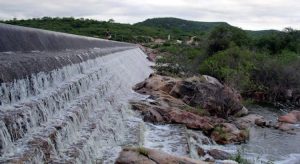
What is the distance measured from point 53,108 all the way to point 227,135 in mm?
8532

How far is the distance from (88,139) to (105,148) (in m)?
1.04

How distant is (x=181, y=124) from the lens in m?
17.1

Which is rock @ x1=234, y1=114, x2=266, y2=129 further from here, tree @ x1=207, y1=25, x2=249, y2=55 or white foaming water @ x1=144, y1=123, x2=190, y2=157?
tree @ x1=207, y1=25, x2=249, y2=55

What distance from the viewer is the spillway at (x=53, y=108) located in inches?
311

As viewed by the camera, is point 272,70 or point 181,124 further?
point 272,70

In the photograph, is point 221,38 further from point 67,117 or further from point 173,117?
point 67,117

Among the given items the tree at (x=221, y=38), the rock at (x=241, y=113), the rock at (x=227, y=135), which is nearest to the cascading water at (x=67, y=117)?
the rock at (x=227, y=135)

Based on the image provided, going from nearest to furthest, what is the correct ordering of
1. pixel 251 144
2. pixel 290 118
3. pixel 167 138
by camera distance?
pixel 167 138
pixel 251 144
pixel 290 118

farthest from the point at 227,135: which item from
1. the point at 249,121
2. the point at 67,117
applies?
the point at 67,117

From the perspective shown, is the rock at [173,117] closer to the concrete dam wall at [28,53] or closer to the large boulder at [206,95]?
the large boulder at [206,95]

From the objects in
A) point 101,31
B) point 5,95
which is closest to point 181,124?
point 5,95

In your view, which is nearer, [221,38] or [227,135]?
[227,135]

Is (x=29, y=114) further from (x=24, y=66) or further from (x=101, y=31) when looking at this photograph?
(x=101, y=31)

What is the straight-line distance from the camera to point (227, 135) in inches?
650
